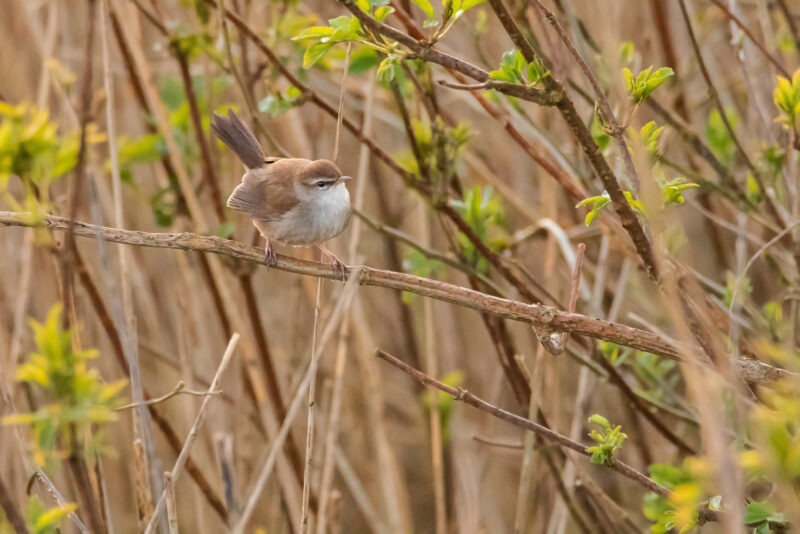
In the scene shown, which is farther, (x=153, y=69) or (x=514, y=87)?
(x=153, y=69)

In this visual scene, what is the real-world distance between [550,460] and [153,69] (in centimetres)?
242

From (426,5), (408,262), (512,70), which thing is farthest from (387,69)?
(408,262)

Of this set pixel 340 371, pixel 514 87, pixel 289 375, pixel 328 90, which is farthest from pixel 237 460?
pixel 514 87

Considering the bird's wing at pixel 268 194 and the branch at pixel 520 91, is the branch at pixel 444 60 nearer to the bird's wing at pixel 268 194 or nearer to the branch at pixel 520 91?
the branch at pixel 520 91

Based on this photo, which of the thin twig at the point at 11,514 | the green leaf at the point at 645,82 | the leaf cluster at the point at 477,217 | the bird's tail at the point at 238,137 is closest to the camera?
the thin twig at the point at 11,514

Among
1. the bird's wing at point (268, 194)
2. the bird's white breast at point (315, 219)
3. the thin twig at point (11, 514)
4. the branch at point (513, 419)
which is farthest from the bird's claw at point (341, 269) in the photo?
the thin twig at point (11, 514)

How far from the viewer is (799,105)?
5.92 ft

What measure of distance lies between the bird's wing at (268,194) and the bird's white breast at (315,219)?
30mm

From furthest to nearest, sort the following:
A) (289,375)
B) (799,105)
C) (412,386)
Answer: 1. (412,386)
2. (289,375)
3. (799,105)

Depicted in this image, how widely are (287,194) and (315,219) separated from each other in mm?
145

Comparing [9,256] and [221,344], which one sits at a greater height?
[9,256]

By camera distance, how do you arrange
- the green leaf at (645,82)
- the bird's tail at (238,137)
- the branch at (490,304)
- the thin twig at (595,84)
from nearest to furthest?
the thin twig at (595,84) → the green leaf at (645,82) → the branch at (490,304) → the bird's tail at (238,137)

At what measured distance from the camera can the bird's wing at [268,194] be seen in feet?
8.03

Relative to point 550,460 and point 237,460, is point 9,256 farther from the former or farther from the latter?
point 550,460
